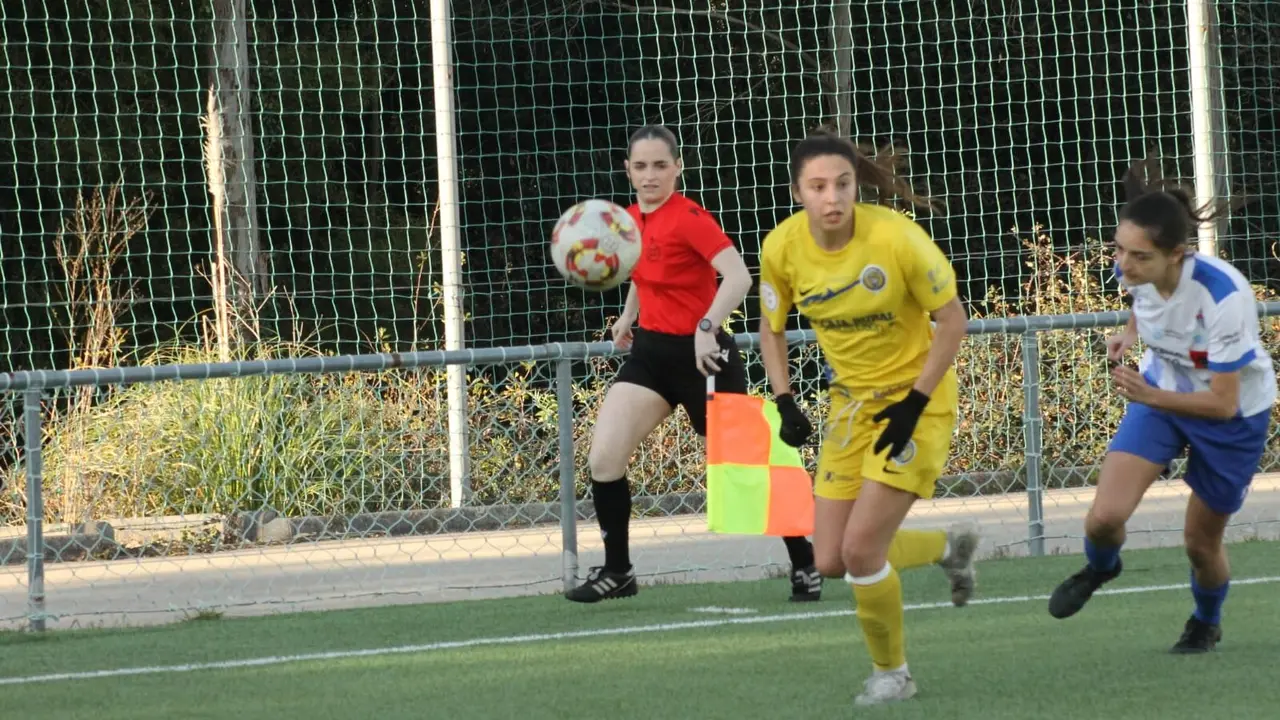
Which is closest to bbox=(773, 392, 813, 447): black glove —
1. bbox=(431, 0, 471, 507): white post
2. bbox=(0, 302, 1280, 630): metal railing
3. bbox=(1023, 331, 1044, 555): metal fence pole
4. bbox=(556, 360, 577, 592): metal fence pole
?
bbox=(0, 302, 1280, 630): metal railing

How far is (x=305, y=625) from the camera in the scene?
8.59 meters

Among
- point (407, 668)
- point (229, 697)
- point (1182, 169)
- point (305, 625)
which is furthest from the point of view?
point (1182, 169)

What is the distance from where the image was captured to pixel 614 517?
8.35 meters

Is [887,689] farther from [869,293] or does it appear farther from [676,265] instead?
[676,265]

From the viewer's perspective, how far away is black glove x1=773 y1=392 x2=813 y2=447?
6098 millimetres

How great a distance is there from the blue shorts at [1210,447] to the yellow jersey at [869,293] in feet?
2.46

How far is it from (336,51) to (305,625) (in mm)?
10763

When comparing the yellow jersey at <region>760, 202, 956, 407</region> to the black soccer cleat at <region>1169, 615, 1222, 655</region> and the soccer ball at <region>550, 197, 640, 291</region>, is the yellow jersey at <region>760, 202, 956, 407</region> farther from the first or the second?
the soccer ball at <region>550, 197, 640, 291</region>

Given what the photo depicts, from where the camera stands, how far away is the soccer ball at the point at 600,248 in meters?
8.03

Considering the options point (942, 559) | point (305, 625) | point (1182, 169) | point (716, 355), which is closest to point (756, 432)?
point (716, 355)

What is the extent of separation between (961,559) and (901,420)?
125 cm

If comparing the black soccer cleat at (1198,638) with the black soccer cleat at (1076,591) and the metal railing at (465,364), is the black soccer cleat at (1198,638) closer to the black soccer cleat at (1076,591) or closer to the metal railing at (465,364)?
the black soccer cleat at (1076,591)

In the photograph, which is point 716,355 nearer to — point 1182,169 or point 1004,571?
point 1004,571

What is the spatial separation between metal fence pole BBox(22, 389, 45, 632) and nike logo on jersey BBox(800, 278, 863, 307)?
4029mm
